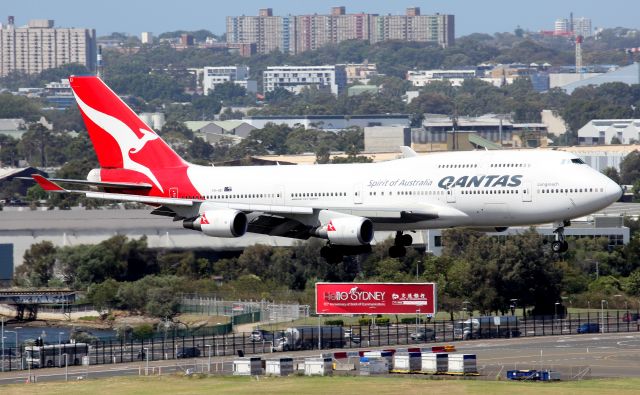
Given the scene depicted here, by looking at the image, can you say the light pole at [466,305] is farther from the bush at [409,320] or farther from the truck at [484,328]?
the truck at [484,328]

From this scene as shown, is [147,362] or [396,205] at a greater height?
[396,205]

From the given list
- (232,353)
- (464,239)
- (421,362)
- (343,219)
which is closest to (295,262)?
(464,239)

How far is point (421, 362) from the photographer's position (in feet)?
406

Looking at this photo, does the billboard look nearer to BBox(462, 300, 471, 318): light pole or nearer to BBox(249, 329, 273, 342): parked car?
BBox(249, 329, 273, 342): parked car

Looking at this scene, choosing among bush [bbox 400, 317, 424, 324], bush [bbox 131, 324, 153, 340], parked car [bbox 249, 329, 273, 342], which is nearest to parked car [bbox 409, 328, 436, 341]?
bush [bbox 400, 317, 424, 324]

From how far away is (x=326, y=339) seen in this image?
142625mm

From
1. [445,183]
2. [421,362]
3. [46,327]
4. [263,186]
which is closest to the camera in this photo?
[445,183]

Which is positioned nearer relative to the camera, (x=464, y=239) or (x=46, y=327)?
(x=46, y=327)

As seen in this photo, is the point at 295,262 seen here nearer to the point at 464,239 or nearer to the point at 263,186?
the point at 464,239

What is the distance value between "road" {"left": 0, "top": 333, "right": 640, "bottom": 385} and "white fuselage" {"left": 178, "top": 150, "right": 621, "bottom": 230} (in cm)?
1926

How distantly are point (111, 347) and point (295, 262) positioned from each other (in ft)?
132

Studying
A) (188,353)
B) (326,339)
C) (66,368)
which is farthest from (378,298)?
(66,368)

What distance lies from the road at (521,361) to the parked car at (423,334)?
205 centimetres

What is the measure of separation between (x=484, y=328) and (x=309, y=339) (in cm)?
1688
